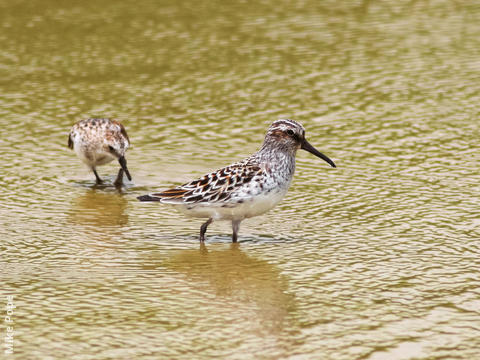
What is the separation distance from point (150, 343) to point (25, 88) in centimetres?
1033

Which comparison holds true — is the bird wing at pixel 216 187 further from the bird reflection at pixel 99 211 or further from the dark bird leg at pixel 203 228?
the bird reflection at pixel 99 211

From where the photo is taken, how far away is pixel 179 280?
10000 mm

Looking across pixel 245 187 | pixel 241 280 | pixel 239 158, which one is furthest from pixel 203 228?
pixel 239 158

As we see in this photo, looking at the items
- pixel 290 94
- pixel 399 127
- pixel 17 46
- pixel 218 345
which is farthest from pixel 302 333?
pixel 17 46

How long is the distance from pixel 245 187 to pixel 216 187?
0.33m

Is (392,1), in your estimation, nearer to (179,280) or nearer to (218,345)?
(179,280)

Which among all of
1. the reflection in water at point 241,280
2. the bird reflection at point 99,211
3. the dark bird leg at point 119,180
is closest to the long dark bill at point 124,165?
the dark bird leg at point 119,180

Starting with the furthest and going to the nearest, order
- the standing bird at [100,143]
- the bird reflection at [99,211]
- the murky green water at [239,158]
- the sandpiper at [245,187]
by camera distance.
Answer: the standing bird at [100,143], the bird reflection at [99,211], the sandpiper at [245,187], the murky green water at [239,158]

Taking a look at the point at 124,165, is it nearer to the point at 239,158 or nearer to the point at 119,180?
the point at 119,180

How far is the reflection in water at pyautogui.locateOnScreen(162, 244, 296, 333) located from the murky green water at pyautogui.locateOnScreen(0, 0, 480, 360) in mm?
30

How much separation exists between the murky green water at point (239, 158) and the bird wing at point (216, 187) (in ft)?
1.79

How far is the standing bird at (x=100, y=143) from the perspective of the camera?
13547mm

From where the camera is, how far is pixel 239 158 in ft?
46.9

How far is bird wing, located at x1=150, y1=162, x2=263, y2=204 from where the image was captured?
10.9m
